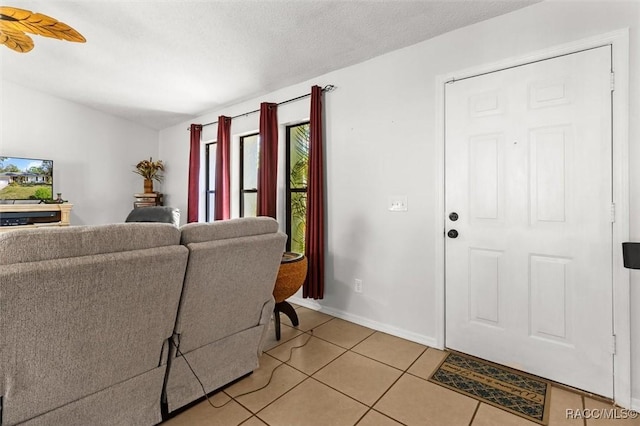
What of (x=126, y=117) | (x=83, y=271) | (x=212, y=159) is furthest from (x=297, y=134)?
(x=126, y=117)

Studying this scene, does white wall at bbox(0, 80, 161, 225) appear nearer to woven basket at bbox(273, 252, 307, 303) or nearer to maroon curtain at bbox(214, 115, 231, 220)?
maroon curtain at bbox(214, 115, 231, 220)

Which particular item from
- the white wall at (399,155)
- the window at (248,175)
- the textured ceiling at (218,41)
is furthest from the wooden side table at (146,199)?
the white wall at (399,155)

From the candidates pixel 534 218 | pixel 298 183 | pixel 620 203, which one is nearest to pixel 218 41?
pixel 298 183

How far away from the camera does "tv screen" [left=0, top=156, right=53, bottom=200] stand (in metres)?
4.03

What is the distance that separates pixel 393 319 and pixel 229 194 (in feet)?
8.86

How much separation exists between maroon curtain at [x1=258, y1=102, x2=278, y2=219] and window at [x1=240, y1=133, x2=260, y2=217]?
0.64 m

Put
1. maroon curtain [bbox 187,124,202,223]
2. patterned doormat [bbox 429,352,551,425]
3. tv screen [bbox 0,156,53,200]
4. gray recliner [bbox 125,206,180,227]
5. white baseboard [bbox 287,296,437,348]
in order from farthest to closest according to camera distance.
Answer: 1. maroon curtain [bbox 187,124,202,223]
2. tv screen [bbox 0,156,53,200]
3. gray recliner [bbox 125,206,180,227]
4. white baseboard [bbox 287,296,437,348]
5. patterned doormat [bbox 429,352,551,425]

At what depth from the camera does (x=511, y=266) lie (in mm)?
2061

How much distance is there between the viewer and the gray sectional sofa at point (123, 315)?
1033 mm

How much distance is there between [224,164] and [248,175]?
36 cm

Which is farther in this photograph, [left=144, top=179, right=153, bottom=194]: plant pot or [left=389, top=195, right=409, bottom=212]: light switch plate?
[left=144, top=179, right=153, bottom=194]: plant pot

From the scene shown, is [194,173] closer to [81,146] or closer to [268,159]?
[268,159]

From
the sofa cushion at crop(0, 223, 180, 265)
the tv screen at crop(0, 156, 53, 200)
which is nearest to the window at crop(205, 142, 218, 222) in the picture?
the tv screen at crop(0, 156, 53, 200)

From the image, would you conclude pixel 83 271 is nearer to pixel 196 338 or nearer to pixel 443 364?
pixel 196 338
